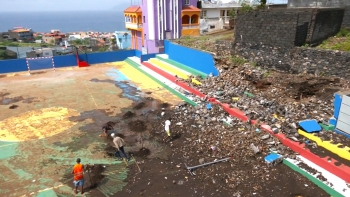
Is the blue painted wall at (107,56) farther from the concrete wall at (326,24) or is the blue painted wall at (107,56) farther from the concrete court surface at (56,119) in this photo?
the concrete wall at (326,24)

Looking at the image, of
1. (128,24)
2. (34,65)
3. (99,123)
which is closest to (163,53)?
(128,24)

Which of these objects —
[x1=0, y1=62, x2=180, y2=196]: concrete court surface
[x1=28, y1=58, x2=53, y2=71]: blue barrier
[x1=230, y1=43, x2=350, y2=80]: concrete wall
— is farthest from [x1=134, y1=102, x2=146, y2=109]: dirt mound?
[x1=28, y1=58, x2=53, y2=71]: blue barrier

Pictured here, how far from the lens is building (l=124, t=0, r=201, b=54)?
26.6 meters

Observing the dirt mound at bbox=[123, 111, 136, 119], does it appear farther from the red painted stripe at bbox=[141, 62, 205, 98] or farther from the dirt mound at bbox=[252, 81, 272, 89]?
the dirt mound at bbox=[252, 81, 272, 89]

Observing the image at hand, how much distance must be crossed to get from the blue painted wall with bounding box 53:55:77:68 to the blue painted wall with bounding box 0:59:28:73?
2680mm

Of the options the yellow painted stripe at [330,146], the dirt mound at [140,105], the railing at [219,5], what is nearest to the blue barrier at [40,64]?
the dirt mound at [140,105]

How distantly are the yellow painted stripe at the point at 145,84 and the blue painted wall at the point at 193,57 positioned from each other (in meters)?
3.15

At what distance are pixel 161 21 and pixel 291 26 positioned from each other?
51.8 ft

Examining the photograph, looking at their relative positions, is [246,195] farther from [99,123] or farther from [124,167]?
[99,123]

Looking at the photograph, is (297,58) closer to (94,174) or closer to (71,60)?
(94,174)

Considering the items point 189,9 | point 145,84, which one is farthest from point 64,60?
point 189,9

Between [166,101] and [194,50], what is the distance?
5.44 m

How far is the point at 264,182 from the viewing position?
7742 mm

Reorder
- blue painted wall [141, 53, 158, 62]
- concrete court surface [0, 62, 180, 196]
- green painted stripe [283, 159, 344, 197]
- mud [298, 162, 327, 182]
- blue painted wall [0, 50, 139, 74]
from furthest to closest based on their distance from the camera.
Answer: blue painted wall [141, 53, 158, 62], blue painted wall [0, 50, 139, 74], concrete court surface [0, 62, 180, 196], mud [298, 162, 327, 182], green painted stripe [283, 159, 344, 197]
